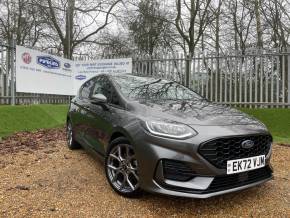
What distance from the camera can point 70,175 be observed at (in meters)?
4.88

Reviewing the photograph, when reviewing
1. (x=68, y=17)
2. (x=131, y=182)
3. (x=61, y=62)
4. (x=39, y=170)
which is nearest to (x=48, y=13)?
(x=68, y=17)

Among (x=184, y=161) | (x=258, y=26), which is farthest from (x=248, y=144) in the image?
(x=258, y=26)

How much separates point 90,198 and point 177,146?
1.31 metres

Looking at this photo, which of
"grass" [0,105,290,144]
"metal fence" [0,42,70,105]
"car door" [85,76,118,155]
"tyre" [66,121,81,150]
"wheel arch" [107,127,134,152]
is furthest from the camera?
"metal fence" [0,42,70,105]

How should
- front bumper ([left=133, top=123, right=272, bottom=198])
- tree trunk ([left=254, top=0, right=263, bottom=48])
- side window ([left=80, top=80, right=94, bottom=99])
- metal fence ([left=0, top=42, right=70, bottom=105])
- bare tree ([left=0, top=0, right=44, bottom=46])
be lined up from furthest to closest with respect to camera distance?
1. bare tree ([left=0, top=0, right=44, bottom=46])
2. tree trunk ([left=254, top=0, right=263, bottom=48])
3. metal fence ([left=0, top=42, right=70, bottom=105])
4. side window ([left=80, top=80, right=94, bottom=99])
5. front bumper ([left=133, top=123, right=272, bottom=198])

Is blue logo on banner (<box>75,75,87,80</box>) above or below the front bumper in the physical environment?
above

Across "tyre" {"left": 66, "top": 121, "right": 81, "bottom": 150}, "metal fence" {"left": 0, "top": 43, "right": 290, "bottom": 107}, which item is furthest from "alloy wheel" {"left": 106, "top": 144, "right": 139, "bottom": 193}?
"metal fence" {"left": 0, "top": 43, "right": 290, "bottom": 107}

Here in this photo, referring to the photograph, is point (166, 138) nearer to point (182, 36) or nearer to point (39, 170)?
point (39, 170)

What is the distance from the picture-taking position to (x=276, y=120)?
9008 mm

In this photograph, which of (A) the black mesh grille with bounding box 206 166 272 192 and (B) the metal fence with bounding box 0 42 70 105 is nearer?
(A) the black mesh grille with bounding box 206 166 272 192

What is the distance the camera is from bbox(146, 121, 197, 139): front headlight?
3512 mm

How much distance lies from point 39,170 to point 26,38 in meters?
21.2

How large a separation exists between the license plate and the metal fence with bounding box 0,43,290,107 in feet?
20.7

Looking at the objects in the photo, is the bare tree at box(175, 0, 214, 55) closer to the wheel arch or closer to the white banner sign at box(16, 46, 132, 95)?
the white banner sign at box(16, 46, 132, 95)
